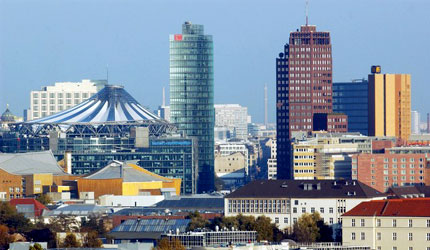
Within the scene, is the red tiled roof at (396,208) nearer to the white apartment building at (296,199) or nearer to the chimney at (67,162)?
the white apartment building at (296,199)

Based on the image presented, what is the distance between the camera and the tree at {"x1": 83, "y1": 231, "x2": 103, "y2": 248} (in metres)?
106

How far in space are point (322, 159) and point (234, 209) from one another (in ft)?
162

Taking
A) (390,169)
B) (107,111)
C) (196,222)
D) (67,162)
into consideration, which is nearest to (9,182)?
(67,162)

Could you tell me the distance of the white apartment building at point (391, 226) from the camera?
108875 mm

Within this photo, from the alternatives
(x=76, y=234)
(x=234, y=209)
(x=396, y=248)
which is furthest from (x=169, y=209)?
(x=396, y=248)

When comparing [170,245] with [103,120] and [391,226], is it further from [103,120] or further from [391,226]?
[103,120]

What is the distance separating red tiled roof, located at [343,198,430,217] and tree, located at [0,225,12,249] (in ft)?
64.8

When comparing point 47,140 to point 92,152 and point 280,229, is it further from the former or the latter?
point 280,229

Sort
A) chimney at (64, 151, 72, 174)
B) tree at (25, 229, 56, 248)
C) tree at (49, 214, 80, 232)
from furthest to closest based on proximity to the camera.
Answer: chimney at (64, 151, 72, 174), tree at (49, 214, 80, 232), tree at (25, 229, 56, 248)

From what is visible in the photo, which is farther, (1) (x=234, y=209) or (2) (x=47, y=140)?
(2) (x=47, y=140)

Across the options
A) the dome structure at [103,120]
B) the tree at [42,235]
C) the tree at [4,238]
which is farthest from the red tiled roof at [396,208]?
the dome structure at [103,120]

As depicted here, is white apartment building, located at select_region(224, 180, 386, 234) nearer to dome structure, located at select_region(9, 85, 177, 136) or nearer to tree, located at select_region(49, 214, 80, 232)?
tree, located at select_region(49, 214, 80, 232)

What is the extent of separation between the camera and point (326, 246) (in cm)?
10575

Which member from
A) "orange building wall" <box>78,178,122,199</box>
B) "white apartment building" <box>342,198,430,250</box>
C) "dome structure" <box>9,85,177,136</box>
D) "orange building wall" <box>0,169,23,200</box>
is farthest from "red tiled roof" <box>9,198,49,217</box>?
"dome structure" <box>9,85,177,136</box>
